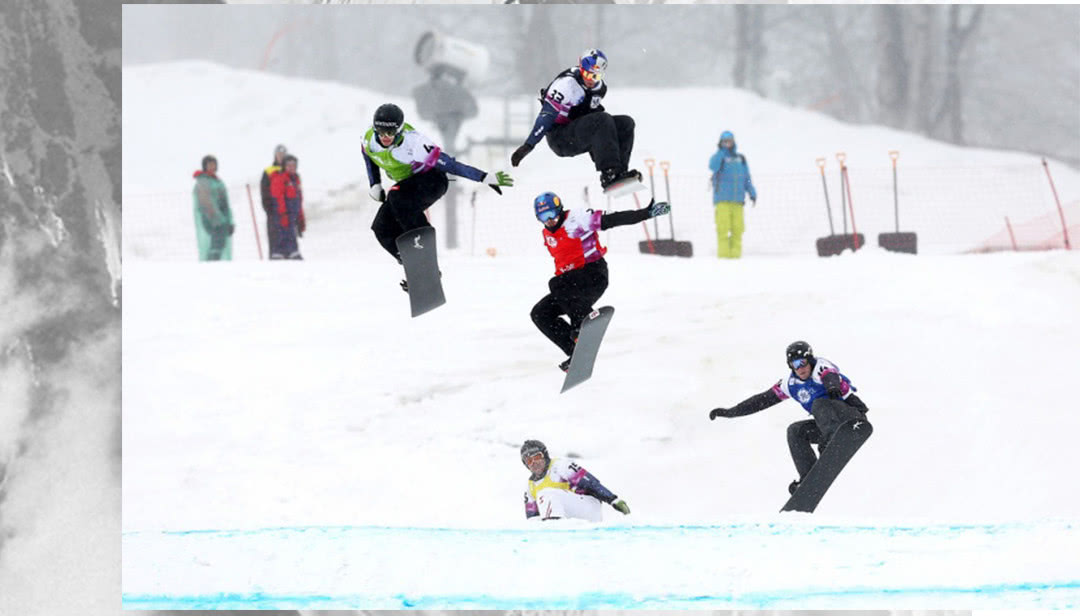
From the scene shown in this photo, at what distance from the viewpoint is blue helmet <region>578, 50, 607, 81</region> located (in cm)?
709

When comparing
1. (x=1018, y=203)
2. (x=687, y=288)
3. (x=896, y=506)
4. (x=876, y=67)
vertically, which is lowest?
(x=896, y=506)

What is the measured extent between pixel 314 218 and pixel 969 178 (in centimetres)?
806

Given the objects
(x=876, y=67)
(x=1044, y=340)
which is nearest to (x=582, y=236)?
(x=1044, y=340)

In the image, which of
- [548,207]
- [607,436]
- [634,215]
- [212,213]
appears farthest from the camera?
[212,213]

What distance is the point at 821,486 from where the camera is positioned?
835cm

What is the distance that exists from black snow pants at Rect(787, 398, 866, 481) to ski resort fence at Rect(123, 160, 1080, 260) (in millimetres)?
6461

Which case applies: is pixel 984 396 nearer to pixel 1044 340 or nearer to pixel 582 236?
pixel 1044 340

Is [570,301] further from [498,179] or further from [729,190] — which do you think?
[729,190]

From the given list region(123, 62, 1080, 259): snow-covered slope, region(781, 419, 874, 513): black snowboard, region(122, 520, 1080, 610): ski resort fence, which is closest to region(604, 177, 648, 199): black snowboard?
region(781, 419, 874, 513): black snowboard

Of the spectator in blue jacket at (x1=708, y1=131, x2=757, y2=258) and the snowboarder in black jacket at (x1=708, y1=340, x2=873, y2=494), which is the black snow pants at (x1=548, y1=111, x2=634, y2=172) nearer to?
the snowboarder in black jacket at (x1=708, y1=340, x2=873, y2=494)

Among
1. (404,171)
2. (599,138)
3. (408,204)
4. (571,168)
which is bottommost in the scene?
(408,204)

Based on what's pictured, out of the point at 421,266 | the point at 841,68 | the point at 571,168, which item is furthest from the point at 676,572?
the point at 841,68

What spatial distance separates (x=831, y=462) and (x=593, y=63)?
265 centimetres

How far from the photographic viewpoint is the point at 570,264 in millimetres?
7602
